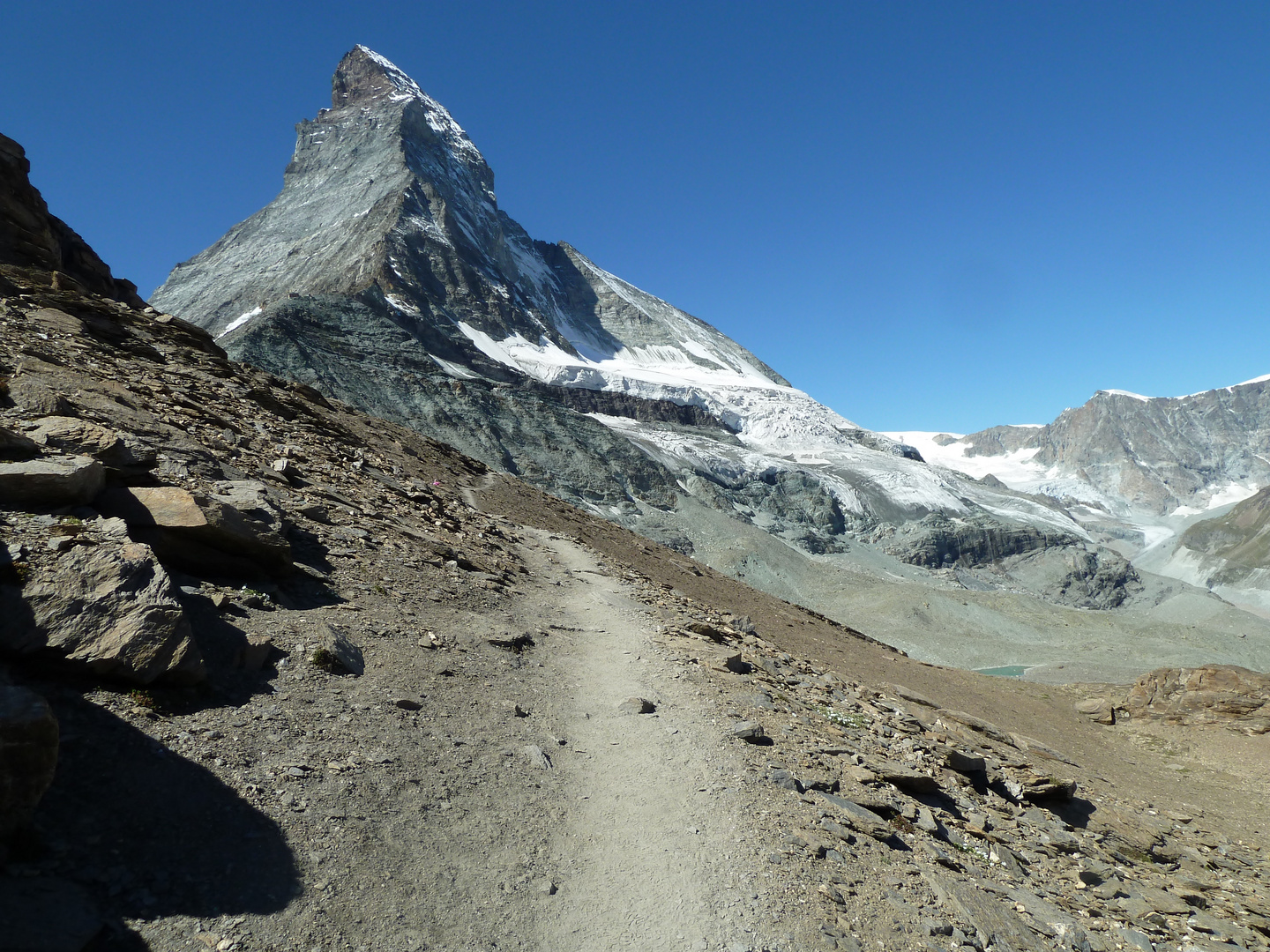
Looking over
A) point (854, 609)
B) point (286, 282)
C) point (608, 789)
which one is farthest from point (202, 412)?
point (286, 282)

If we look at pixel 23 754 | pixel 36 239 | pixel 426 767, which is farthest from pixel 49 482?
pixel 36 239

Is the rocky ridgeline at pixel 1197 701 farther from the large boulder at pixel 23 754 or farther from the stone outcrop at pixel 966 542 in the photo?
the stone outcrop at pixel 966 542

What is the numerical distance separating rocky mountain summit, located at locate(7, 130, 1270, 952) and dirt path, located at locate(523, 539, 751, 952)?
0.10 ft

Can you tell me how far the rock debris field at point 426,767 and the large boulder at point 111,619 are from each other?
0.02 m

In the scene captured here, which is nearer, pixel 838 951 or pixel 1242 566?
pixel 838 951

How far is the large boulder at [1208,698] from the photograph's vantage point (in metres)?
20.3

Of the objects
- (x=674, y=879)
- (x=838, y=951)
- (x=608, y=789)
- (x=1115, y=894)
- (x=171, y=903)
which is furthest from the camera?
(x=1115, y=894)

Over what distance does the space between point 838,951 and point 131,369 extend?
16.9 m

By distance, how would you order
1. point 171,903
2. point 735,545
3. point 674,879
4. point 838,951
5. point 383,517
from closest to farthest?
point 171,903 → point 838,951 → point 674,879 → point 383,517 → point 735,545

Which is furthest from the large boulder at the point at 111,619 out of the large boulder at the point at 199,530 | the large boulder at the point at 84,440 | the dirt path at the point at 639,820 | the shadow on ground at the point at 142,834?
the dirt path at the point at 639,820

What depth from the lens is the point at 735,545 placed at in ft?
213

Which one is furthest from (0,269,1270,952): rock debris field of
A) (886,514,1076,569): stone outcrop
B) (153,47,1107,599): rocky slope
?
(886,514,1076,569): stone outcrop

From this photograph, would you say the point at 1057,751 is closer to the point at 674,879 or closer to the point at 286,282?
the point at 674,879

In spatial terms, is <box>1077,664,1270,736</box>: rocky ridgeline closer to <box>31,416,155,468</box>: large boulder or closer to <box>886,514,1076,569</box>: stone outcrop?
<box>31,416,155,468</box>: large boulder
